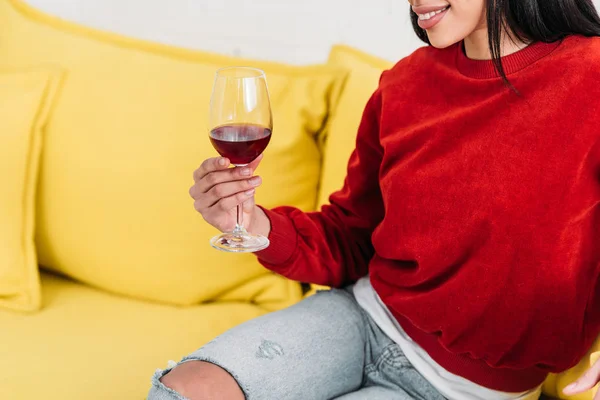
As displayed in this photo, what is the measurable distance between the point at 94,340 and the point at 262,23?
934 millimetres

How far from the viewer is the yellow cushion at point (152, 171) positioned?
1.62 metres

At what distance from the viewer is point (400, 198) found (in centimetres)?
129

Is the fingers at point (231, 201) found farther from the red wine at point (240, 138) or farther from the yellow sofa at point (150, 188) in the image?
the yellow sofa at point (150, 188)

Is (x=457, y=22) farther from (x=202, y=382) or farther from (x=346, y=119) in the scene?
(x=202, y=382)

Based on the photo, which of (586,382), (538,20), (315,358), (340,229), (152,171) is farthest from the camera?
(152,171)

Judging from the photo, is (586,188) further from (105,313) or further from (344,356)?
(105,313)

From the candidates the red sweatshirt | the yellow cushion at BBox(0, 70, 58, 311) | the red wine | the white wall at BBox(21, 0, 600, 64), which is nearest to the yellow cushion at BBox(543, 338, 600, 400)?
the red sweatshirt

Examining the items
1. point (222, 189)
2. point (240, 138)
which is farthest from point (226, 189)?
point (240, 138)

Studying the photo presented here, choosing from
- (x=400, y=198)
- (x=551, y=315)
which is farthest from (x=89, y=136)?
(x=551, y=315)

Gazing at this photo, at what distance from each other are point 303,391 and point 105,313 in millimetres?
579

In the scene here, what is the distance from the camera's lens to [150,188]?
5.30 feet

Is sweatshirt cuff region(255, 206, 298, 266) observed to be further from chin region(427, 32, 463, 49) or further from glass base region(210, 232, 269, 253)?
chin region(427, 32, 463, 49)

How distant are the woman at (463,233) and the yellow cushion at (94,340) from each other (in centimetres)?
27

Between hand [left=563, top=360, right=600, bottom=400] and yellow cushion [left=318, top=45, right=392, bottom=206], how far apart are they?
72 cm
